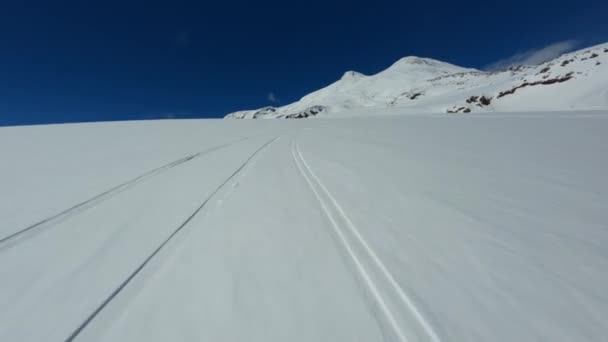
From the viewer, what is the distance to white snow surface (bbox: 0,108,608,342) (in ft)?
5.68

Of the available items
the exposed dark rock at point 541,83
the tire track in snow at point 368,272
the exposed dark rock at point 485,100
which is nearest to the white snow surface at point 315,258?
the tire track in snow at point 368,272

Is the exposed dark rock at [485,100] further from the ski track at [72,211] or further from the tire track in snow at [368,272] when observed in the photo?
the ski track at [72,211]

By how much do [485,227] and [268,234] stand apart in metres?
2.49

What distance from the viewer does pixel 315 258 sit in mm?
2484

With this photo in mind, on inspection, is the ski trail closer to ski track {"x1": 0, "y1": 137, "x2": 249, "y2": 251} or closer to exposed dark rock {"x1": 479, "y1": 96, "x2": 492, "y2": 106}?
ski track {"x1": 0, "y1": 137, "x2": 249, "y2": 251}

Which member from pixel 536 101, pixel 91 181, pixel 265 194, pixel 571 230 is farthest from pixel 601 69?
pixel 91 181

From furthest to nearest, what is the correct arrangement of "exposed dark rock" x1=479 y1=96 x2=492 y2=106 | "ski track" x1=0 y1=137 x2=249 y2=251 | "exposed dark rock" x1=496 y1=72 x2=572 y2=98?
"exposed dark rock" x1=479 y1=96 x2=492 y2=106
"exposed dark rock" x1=496 y1=72 x2=572 y2=98
"ski track" x1=0 y1=137 x2=249 y2=251

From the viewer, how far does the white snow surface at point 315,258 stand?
1.73m

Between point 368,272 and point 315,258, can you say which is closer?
point 368,272

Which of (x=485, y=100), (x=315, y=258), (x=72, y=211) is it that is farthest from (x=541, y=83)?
(x=72, y=211)

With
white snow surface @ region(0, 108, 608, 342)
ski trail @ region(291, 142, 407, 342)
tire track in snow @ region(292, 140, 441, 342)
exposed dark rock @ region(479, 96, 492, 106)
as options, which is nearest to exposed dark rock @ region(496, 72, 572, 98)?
exposed dark rock @ region(479, 96, 492, 106)

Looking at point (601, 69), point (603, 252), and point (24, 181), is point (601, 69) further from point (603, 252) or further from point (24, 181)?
point (24, 181)

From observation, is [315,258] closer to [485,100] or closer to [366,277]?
[366,277]

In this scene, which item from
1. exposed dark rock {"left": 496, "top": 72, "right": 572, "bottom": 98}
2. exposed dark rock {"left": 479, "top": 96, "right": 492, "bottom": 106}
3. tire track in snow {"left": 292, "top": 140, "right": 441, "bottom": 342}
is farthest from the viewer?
exposed dark rock {"left": 479, "top": 96, "right": 492, "bottom": 106}
